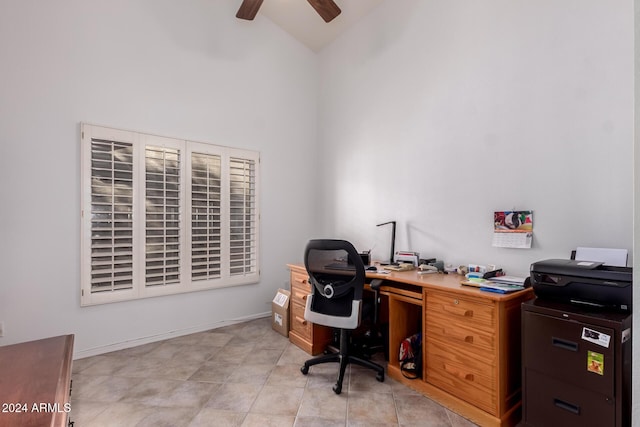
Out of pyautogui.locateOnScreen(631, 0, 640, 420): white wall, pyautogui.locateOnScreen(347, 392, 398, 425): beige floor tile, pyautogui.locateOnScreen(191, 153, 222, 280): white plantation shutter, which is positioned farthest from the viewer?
pyautogui.locateOnScreen(191, 153, 222, 280): white plantation shutter

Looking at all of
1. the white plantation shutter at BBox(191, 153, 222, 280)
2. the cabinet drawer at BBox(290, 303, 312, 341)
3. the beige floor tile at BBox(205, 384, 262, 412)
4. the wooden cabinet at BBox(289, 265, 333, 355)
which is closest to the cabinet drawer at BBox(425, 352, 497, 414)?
the wooden cabinet at BBox(289, 265, 333, 355)

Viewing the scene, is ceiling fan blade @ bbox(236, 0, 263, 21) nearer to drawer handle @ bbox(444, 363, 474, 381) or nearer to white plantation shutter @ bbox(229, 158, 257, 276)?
white plantation shutter @ bbox(229, 158, 257, 276)

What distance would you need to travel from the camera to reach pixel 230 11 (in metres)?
3.45

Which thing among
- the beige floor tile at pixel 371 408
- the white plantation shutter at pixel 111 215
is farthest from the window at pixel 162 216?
the beige floor tile at pixel 371 408

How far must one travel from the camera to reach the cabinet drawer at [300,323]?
2756 mm

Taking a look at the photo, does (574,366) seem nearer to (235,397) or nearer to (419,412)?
(419,412)

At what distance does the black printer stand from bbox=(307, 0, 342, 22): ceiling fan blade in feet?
8.33

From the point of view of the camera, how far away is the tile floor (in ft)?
5.98

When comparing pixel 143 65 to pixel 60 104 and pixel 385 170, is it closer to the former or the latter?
pixel 60 104

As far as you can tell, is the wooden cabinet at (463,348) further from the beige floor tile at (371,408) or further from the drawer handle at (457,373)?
the beige floor tile at (371,408)

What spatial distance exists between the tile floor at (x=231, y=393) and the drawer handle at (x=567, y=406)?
50 centimetres

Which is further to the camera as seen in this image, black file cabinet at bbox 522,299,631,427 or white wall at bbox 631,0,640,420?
black file cabinet at bbox 522,299,631,427

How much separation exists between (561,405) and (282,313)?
2.26 meters

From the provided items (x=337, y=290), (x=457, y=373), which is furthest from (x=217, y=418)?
(x=457, y=373)
